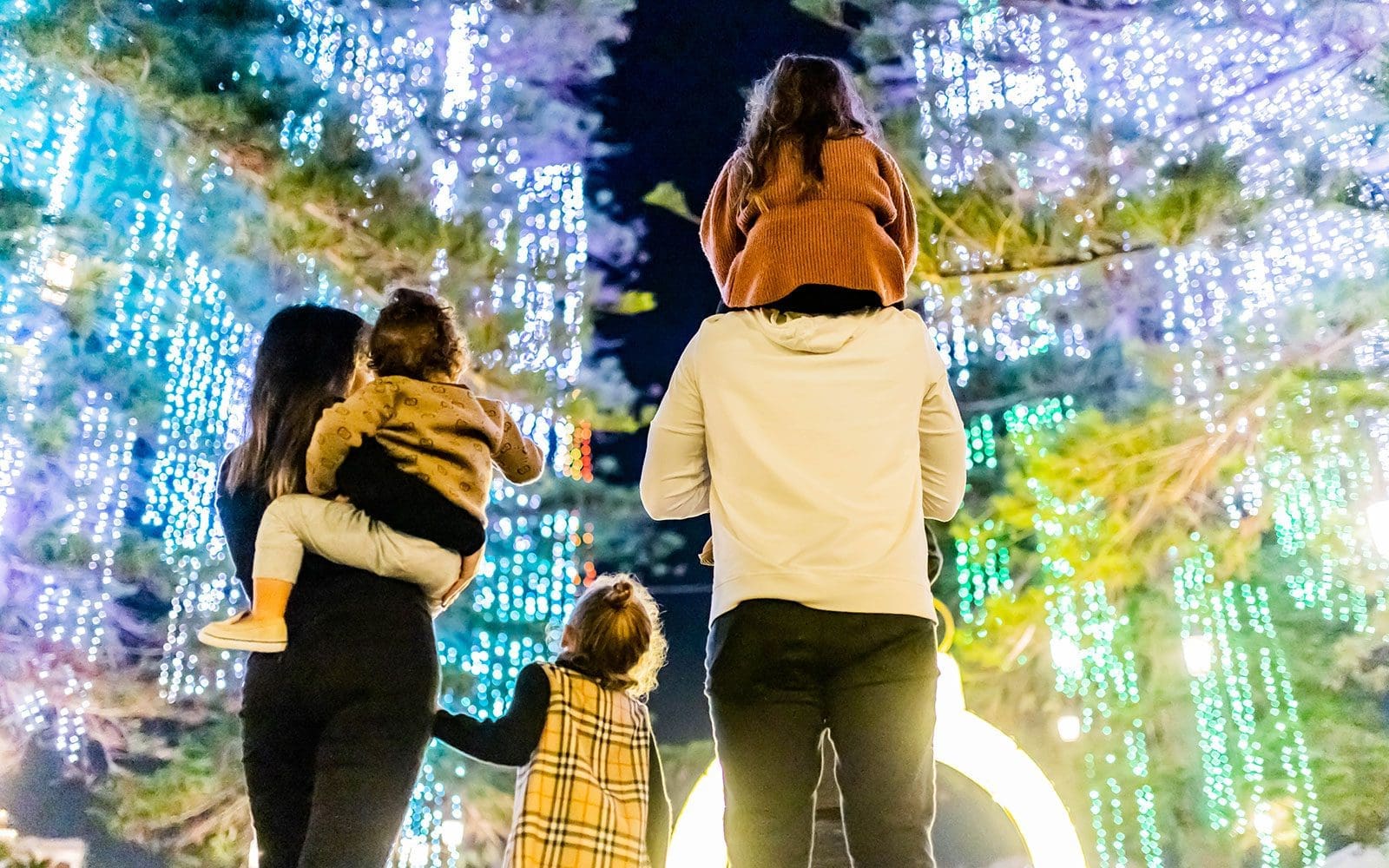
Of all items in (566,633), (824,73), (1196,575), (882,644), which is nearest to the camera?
(882,644)

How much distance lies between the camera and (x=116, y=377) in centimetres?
323

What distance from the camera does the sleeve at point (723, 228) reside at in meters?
1.25

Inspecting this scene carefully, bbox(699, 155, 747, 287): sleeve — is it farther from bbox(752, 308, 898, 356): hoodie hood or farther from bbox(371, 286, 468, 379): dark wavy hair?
bbox(371, 286, 468, 379): dark wavy hair

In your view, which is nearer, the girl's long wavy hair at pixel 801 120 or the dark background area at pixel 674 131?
the girl's long wavy hair at pixel 801 120

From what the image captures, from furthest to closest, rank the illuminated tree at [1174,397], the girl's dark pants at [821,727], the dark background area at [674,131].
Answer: the dark background area at [674,131]
the illuminated tree at [1174,397]
the girl's dark pants at [821,727]

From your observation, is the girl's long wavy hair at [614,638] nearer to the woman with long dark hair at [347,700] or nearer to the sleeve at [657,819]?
the sleeve at [657,819]

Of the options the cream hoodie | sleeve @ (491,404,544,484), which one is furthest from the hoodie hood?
sleeve @ (491,404,544,484)

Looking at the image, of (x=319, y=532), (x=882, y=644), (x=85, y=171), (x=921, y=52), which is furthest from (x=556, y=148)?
(x=882, y=644)

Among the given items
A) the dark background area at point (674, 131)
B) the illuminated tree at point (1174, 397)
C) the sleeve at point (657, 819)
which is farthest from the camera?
the dark background area at point (674, 131)

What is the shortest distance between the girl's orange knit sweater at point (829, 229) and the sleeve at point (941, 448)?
4.4 inches

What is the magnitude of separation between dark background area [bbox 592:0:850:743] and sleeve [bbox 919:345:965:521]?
7.01 feet

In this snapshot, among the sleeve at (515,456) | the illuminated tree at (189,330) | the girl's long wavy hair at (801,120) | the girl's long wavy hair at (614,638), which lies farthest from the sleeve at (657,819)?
the illuminated tree at (189,330)

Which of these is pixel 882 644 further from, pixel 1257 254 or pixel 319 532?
pixel 1257 254

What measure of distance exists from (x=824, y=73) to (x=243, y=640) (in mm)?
915
